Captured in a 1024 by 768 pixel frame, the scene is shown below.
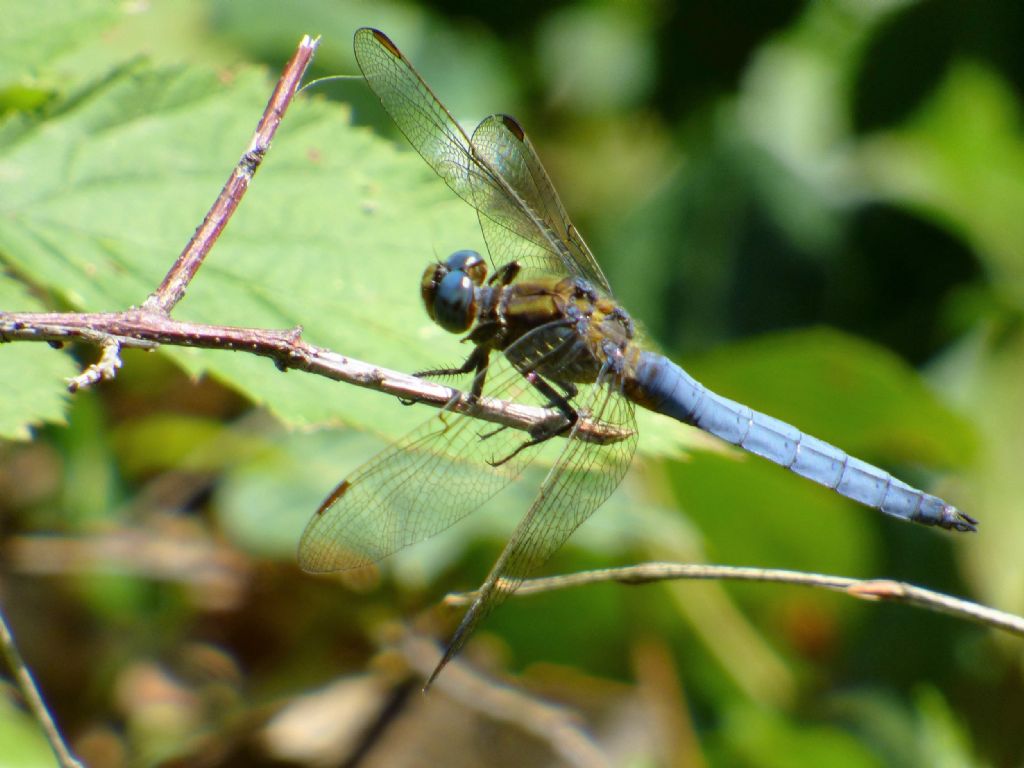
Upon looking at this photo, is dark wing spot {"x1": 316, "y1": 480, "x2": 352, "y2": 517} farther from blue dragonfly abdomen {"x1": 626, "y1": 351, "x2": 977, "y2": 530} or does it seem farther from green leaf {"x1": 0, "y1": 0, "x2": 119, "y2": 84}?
green leaf {"x1": 0, "y1": 0, "x2": 119, "y2": 84}

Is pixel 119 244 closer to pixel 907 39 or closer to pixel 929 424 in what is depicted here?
pixel 929 424

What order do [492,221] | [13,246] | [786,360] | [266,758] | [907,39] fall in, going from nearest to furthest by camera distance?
[13,246] < [492,221] < [786,360] < [266,758] < [907,39]

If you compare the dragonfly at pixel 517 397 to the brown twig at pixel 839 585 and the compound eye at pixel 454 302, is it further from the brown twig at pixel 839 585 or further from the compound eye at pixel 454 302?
the brown twig at pixel 839 585

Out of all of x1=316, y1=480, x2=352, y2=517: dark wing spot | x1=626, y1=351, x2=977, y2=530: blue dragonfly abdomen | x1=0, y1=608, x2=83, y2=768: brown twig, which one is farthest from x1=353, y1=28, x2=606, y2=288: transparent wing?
x1=0, y1=608, x2=83, y2=768: brown twig

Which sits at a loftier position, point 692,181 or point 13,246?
point 692,181

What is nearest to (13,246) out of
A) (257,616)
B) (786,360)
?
(786,360)

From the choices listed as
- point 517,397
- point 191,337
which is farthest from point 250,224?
point 191,337

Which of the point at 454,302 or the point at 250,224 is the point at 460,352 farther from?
the point at 250,224
